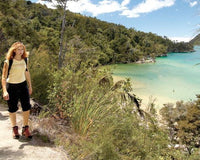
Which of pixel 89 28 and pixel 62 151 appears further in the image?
pixel 89 28

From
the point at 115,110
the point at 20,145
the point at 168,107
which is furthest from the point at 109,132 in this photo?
the point at 168,107

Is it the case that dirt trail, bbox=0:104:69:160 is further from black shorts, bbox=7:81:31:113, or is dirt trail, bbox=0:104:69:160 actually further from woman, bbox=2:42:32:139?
black shorts, bbox=7:81:31:113

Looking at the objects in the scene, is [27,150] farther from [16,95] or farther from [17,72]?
[17,72]

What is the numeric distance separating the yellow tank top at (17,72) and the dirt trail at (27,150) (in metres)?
0.73

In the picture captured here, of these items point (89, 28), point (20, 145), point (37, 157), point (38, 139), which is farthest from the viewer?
point (89, 28)

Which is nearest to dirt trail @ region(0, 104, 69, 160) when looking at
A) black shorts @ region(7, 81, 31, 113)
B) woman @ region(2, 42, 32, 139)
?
woman @ region(2, 42, 32, 139)

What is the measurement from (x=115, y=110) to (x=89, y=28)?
226ft

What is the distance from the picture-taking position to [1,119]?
274 cm

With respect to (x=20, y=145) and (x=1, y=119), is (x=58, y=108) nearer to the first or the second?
(x=20, y=145)

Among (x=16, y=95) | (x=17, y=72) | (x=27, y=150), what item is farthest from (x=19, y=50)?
(x=27, y=150)

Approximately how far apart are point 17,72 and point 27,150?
0.93 m

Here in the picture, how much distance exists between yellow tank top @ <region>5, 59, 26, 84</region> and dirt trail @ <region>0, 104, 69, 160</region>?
0.73 meters

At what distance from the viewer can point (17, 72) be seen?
2.14 meters

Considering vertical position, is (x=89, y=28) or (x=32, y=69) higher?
(x=89, y=28)
